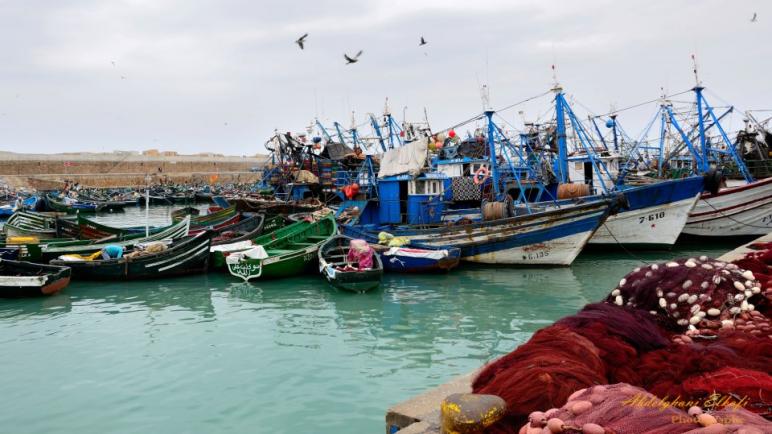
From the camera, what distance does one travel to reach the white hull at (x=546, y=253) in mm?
16047

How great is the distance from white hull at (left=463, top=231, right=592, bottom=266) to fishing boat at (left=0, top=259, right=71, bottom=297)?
1144 cm

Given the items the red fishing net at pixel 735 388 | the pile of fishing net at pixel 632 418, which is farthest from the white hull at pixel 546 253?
the pile of fishing net at pixel 632 418

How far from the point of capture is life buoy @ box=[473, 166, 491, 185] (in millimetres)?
20047

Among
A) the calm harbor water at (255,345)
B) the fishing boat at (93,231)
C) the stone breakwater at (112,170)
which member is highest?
the stone breakwater at (112,170)

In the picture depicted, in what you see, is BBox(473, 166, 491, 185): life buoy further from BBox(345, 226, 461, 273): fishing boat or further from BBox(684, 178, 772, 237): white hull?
BBox(684, 178, 772, 237): white hull

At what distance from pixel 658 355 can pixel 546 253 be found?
1292 centimetres

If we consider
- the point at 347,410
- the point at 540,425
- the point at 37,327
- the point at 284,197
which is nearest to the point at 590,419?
the point at 540,425

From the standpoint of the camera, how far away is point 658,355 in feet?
12.1

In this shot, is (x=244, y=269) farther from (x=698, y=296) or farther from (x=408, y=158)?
(x=698, y=296)

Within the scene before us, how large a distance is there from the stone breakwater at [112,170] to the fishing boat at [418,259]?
64.4 metres

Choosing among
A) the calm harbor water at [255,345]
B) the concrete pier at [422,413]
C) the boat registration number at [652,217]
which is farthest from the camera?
the boat registration number at [652,217]

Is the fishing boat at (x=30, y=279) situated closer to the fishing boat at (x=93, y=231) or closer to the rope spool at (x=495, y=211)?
the fishing boat at (x=93, y=231)

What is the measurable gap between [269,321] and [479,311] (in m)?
4.36

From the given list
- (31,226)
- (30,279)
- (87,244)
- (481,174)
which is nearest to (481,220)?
(481,174)
